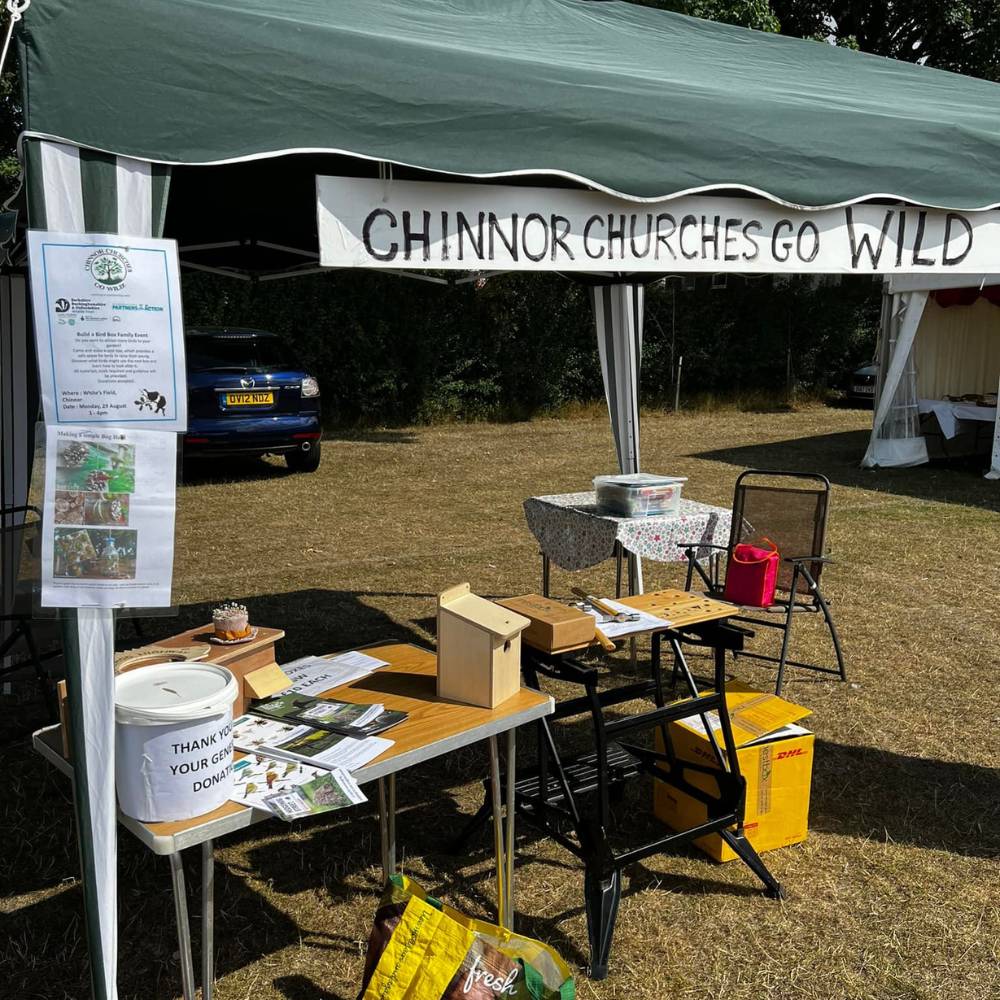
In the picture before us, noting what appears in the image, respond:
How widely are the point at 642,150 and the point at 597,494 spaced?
2389 mm

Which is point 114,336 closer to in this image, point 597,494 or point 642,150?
point 642,150

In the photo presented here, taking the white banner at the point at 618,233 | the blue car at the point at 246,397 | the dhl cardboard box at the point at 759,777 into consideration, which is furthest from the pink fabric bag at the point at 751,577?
the blue car at the point at 246,397

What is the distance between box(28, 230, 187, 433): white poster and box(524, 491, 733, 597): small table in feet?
8.76

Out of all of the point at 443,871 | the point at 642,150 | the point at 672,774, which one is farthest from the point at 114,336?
the point at 672,774

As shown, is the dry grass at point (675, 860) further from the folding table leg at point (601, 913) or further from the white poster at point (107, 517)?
the white poster at point (107, 517)

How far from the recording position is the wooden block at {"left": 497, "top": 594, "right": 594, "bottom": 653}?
2.58m

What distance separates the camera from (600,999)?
246 cm

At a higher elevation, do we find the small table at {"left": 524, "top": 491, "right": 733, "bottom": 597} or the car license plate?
the car license plate

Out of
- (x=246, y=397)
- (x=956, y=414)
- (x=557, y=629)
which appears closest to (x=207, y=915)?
(x=557, y=629)

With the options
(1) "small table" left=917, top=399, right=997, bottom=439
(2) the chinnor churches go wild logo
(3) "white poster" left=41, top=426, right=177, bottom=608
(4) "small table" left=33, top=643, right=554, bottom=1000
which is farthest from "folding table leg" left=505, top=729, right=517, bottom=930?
(1) "small table" left=917, top=399, right=997, bottom=439

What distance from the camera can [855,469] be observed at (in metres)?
10.7

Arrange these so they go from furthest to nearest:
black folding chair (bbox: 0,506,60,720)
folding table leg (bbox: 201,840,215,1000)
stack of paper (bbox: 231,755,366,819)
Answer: black folding chair (bbox: 0,506,60,720), folding table leg (bbox: 201,840,215,1000), stack of paper (bbox: 231,755,366,819)

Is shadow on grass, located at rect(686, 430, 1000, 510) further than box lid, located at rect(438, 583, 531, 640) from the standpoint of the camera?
Yes

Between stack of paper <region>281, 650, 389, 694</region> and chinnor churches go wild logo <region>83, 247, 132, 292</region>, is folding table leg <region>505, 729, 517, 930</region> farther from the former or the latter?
chinnor churches go wild logo <region>83, 247, 132, 292</region>
